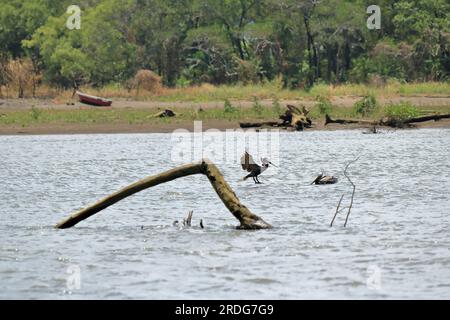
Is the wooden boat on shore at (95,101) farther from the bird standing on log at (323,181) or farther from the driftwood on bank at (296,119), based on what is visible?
the bird standing on log at (323,181)

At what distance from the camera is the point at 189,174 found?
16.4 m

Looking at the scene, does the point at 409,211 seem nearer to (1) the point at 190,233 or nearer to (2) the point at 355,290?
(1) the point at 190,233

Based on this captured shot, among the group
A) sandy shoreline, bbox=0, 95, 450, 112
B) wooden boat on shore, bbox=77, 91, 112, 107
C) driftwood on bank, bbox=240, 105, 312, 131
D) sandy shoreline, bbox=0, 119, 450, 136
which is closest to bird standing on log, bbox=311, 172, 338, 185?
driftwood on bank, bbox=240, 105, 312, 131

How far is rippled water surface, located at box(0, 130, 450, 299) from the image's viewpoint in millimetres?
14141

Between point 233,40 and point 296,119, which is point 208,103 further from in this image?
point 233,40

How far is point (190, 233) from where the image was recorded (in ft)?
60.3

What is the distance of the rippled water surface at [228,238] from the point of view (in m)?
14.1

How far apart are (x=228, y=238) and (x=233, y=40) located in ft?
159

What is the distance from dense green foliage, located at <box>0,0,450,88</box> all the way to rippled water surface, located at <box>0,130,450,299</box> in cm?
2997

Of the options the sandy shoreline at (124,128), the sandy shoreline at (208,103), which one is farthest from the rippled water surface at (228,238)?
the sandy shoreline at (208,103)

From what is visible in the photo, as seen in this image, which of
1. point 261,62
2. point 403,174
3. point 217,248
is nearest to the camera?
point 217,248

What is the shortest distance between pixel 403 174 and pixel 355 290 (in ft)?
51.9
